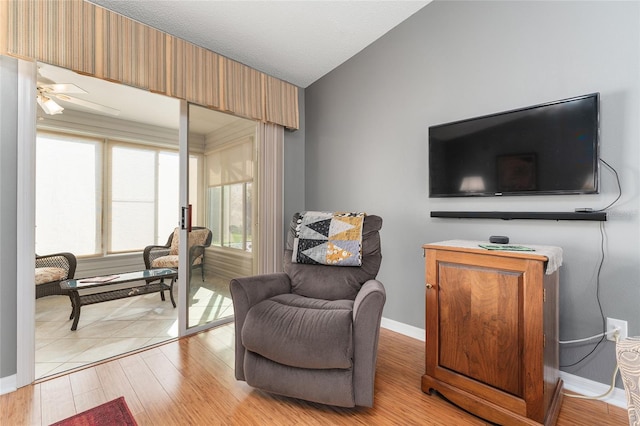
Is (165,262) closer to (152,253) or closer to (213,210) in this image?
(152,253)

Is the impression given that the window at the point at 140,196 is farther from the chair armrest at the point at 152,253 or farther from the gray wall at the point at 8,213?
the gray wall at the point at 8,213

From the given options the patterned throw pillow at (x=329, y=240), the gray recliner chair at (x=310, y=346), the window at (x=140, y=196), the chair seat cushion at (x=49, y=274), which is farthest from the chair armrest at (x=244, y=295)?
the window at (x=140, y=196)

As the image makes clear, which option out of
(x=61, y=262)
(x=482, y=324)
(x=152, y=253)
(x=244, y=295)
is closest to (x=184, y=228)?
(x=244, y=295)

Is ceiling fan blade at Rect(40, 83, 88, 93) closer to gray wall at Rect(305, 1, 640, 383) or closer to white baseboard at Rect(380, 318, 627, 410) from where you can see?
gray wall at Rect(305, 1, 640, 383)

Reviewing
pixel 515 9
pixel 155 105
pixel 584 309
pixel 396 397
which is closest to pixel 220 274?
pixel 396 397

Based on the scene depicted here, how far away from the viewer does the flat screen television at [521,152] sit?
1.59 metres

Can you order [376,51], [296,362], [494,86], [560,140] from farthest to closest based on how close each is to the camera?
[376,51] < [494,86] < [560,140] < [296,362]

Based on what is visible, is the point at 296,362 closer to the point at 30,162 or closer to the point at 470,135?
the point at 470,135

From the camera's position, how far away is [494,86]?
2.01 m

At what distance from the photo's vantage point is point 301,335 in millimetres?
1472

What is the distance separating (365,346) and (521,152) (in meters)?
1.54

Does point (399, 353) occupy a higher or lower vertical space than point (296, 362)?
lower

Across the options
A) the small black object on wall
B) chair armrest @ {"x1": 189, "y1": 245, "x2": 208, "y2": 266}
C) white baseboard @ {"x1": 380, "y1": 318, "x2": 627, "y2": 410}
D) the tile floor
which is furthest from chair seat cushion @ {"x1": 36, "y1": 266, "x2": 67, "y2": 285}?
white baseboard @ {"x1": 380, "y1": 318, "x2": 627, "y2": 410}

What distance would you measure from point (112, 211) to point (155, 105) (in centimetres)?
174
